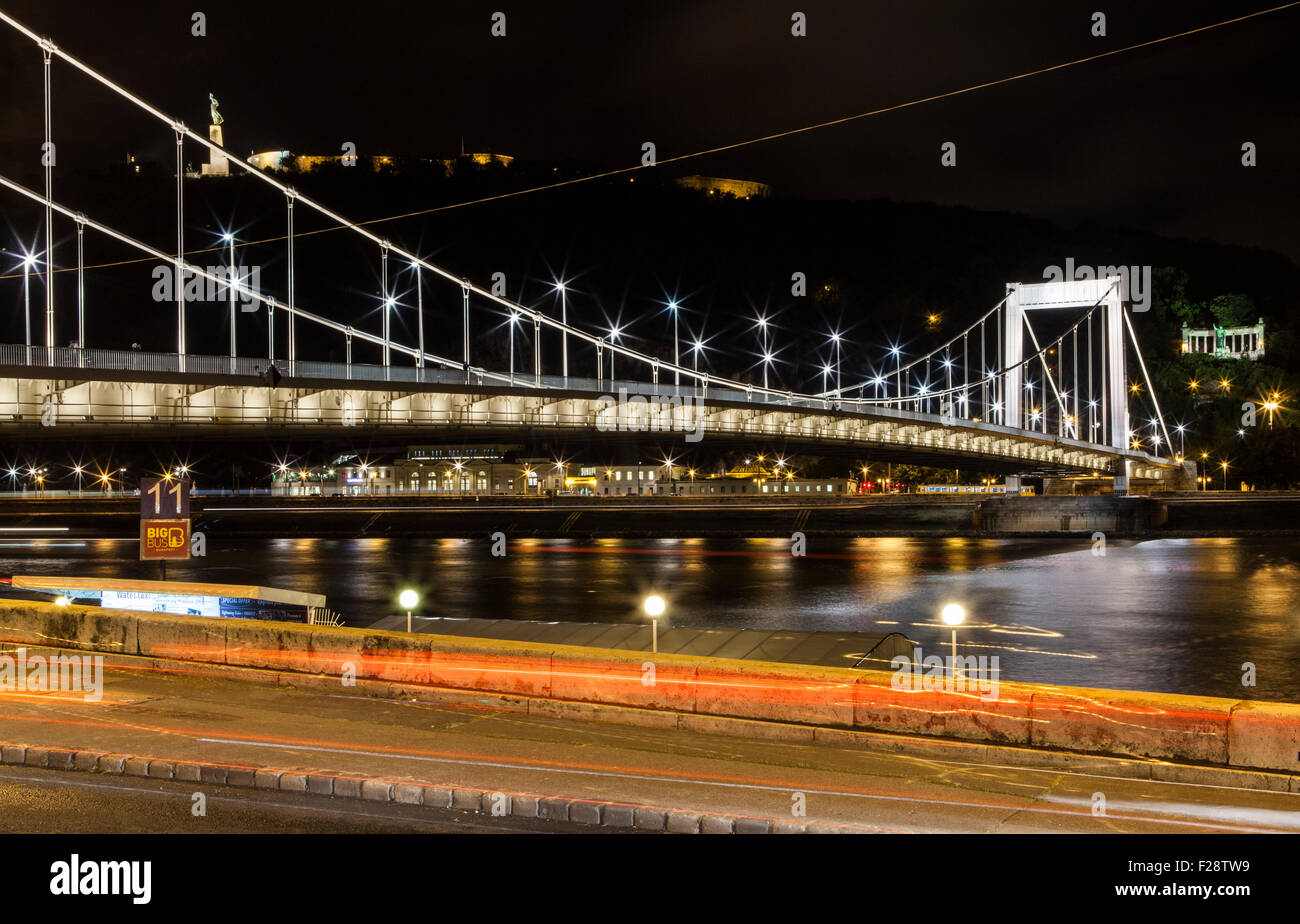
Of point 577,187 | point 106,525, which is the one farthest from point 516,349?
point 106,525

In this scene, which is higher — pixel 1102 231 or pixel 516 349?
pixel 1102 231

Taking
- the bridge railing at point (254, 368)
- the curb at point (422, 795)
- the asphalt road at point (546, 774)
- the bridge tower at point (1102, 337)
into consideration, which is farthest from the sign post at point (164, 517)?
the bridge tower at point (1102, 337)

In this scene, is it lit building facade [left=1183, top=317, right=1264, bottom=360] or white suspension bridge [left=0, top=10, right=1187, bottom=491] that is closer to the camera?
white suspension bridge [left=0, top=10, right=1187, bottom=491]

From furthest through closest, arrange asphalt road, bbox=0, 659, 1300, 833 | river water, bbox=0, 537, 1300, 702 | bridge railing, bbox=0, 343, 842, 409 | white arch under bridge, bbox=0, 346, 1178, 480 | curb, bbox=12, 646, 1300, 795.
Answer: white arch under bridge, bbox=0, 346, 1178, 480, bridge railing, bbox=0, 343, 842, 409, river water, bbox=0, 537, 1300, 702, curb, bbox=12, 646, 1300, 795, asphalt road, bbox=0, 659, 1300, 833

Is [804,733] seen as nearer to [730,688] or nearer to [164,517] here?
[730,688]

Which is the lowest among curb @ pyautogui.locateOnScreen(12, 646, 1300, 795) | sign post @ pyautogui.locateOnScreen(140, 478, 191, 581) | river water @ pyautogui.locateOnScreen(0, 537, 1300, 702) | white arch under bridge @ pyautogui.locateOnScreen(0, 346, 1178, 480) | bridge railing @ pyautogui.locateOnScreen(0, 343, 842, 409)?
river water @ pyautogui.locateOnScreen(0, 537, 1300, 702)

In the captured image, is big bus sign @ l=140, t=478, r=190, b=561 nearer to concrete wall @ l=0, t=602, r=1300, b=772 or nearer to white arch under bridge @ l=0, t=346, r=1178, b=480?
concrete wall @ l=0, t=602, r=1300, b=772

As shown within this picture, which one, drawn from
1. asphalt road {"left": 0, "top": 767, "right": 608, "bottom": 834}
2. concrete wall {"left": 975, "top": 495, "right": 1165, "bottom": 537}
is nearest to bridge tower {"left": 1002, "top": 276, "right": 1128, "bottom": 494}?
concrete wall {"left": 975, "top": 495, "right": 1165, "bottom": 537}
